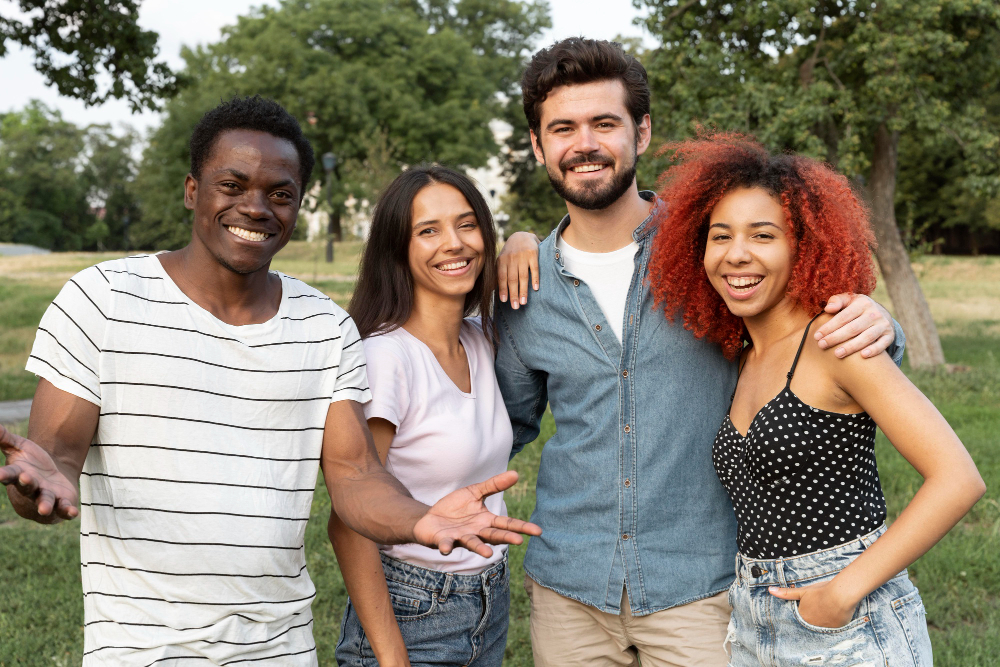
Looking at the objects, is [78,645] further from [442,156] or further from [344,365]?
[442,156]

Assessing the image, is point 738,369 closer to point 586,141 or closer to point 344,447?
point 586,141

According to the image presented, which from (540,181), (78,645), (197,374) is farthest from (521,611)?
(540,181)

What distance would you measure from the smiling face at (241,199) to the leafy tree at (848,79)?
27.1 ft

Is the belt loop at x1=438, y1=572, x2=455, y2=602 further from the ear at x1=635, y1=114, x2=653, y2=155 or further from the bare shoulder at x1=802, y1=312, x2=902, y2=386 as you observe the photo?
the ear at x1=635, y1=114, x2=653, y2=155

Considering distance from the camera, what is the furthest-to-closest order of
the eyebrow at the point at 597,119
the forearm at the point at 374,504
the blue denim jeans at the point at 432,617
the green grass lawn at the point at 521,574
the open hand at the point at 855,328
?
1. the green grass lawn at the point at 521,574
2. the eyebrow at the point at 597,119
3. the blue denim jeans at the point at 432,617
4. the open hand at the point at 855,328
5. the forearm at the point at 374,504

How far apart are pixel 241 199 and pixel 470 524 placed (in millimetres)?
1083

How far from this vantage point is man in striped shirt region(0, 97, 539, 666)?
2.10 m

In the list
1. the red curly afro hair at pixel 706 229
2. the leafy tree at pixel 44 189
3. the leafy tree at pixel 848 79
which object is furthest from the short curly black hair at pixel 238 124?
the leafy tree at pixel 44 189

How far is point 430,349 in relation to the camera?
9.66 ft

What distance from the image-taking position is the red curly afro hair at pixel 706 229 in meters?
2.54

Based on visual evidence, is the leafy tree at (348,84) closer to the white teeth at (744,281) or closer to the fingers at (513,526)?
the white teeth at (744,281)

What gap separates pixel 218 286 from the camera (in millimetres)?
2367

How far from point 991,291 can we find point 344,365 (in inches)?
1054

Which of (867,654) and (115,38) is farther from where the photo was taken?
(115,38)
